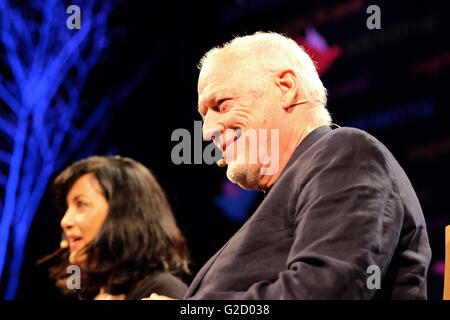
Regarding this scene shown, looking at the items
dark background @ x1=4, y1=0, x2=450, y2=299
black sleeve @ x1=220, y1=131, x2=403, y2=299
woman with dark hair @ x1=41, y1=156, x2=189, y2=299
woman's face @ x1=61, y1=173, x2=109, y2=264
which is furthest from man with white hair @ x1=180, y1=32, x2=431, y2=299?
dark background @ x1=4, y1=0, x2=450, y2=299

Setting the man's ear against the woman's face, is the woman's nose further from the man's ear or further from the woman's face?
the man's ear

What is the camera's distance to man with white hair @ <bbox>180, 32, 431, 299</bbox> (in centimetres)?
121

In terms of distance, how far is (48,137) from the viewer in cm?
538

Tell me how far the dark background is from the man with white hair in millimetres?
1781

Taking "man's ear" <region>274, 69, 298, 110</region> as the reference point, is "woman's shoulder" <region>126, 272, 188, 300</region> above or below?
below

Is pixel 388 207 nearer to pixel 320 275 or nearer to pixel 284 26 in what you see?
pixel 320 275

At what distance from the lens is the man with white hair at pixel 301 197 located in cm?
121

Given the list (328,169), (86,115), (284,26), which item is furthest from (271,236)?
(86,115)

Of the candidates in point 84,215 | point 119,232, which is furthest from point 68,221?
point 119,232

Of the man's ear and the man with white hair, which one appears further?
the man's ear

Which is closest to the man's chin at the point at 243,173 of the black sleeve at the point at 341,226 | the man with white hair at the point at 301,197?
the man with white hair at the point at 301,197

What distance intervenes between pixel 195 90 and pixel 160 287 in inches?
90.8

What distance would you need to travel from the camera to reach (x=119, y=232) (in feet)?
9.54

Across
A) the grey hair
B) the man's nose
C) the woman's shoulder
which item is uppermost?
the grey hair
